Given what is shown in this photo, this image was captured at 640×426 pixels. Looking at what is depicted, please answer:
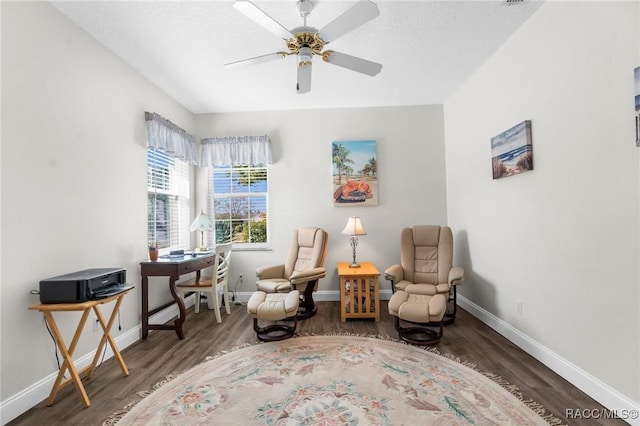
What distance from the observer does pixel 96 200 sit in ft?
8.45

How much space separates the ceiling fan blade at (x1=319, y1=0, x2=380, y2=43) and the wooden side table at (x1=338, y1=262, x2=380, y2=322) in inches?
92.7

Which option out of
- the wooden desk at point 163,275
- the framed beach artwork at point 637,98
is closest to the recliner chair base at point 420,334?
the framed beach artwork at point 637,98

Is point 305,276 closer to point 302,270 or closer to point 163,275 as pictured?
point 302,270

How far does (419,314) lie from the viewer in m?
2.68

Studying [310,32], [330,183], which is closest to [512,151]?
[310,32]

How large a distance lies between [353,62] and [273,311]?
89.8 inches

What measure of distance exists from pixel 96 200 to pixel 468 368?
11.0 ft

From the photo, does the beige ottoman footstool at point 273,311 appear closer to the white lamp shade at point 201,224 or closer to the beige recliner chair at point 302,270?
the beige recliner chair at point 302,270

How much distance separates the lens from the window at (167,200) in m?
3.45

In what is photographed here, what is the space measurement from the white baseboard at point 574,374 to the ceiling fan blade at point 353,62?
2.59 metres

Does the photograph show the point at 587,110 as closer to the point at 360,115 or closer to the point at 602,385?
the point at 602,385

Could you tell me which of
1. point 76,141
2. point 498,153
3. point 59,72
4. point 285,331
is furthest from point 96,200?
point 498,153

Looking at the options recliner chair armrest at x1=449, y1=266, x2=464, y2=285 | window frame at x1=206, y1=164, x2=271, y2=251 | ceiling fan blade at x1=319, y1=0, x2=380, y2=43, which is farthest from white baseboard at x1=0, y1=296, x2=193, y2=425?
recliner chair armrest at x1=449, y1=266, x2=464, y2=285

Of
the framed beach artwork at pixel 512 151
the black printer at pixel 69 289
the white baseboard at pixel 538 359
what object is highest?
the framed beach artwork at pixel 512 151
